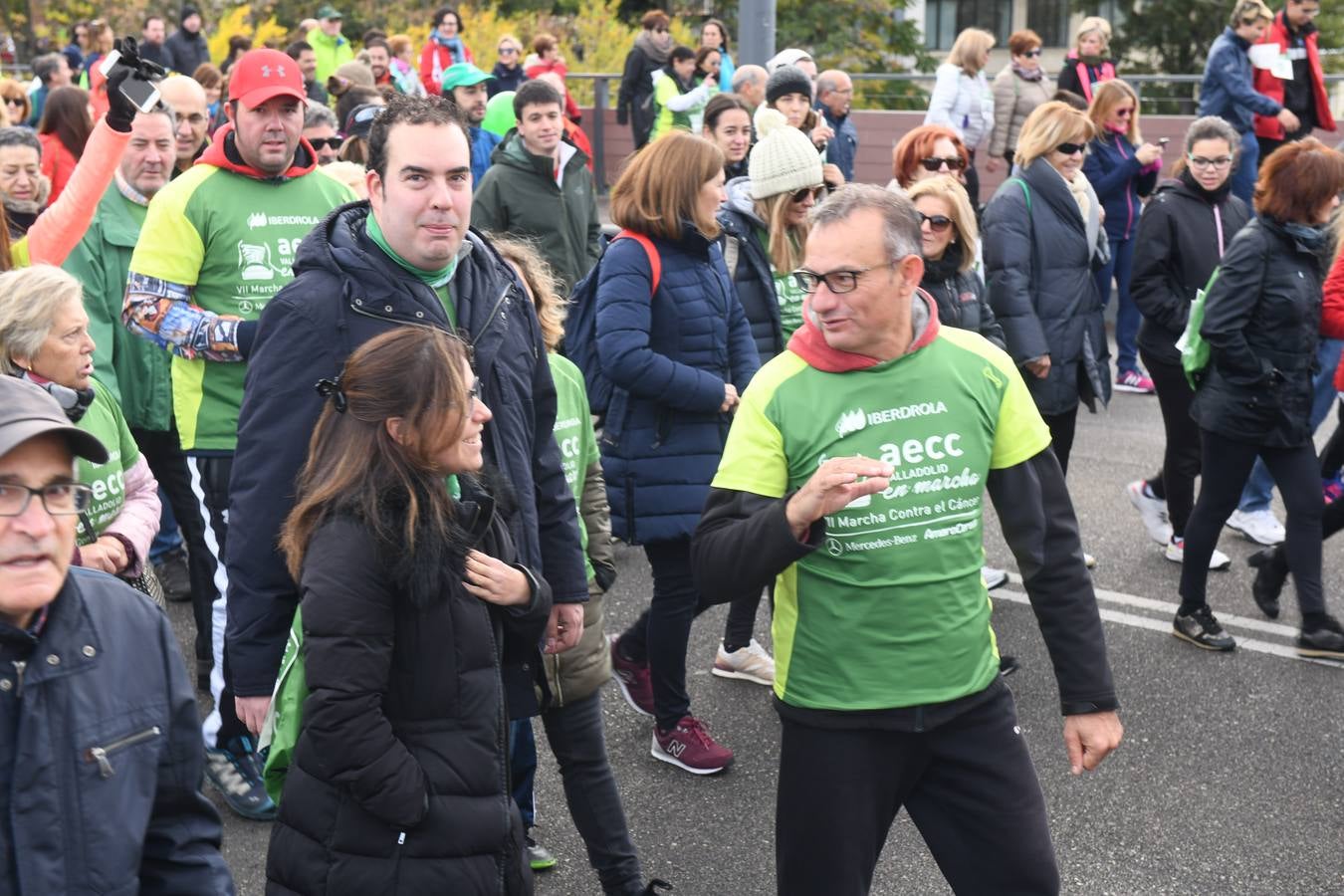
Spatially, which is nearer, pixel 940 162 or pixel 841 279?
pixel 841 279

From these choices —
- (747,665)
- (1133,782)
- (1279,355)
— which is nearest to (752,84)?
(1279,355)

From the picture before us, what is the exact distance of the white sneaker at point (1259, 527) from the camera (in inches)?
296

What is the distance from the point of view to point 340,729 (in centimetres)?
283

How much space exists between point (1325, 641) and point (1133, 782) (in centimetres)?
147

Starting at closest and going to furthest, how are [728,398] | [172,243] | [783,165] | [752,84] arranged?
[172,243], [728,398], [783,165], [752,84]

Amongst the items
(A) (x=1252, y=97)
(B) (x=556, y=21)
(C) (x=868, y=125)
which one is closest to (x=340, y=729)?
(A) (x=1252, y=97)

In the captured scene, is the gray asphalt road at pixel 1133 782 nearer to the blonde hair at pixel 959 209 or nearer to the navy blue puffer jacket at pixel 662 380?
the navy blue puffer jacket at pixel 662 380

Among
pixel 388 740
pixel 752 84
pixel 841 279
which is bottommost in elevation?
pixel 388 740

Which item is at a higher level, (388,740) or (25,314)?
(25,314)

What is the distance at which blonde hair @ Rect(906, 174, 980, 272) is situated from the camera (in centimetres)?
553

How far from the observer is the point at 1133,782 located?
511 cm

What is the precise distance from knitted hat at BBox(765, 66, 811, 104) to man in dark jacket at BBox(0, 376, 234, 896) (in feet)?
23.0

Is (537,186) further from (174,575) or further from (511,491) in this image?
(511,491)

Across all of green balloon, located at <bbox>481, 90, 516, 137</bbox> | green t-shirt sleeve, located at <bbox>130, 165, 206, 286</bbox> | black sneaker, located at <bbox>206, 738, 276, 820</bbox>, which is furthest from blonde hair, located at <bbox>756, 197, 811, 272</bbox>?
green balloon, located at <bbox>481, 90, 516, 137</bbox>
